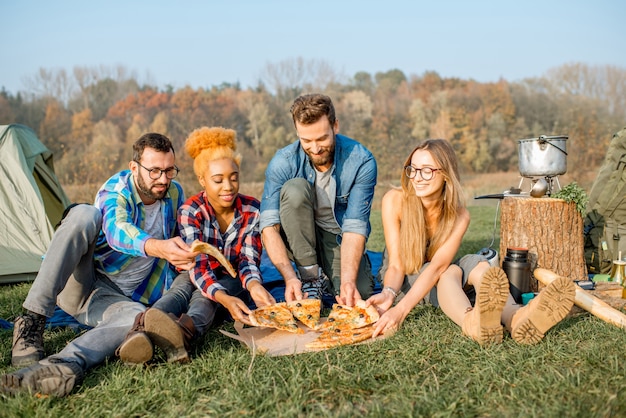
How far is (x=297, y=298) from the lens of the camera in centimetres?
358

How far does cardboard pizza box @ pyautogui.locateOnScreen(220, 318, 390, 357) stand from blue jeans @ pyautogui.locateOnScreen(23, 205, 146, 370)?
2.09 feet

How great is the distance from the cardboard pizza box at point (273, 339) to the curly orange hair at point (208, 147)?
1165 mm

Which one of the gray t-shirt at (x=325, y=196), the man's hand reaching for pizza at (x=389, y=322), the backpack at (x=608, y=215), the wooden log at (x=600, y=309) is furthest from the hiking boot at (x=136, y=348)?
the backpack at (x=608, y=215)

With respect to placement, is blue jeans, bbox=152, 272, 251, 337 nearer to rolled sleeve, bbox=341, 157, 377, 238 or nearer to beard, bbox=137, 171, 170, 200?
beard, bbox=137, 171, 170, 200

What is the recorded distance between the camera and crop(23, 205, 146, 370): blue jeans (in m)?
2.87

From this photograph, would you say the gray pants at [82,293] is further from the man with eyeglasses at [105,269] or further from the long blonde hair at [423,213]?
the long blonde hair at [423,213]

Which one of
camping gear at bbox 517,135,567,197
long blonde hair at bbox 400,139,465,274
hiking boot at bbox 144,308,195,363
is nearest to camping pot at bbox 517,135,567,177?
camping gear at bbox 517,135,567,197

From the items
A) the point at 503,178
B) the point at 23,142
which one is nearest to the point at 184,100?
the point at 503,178

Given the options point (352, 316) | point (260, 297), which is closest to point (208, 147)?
point (260, 297)

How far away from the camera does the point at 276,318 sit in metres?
3.38

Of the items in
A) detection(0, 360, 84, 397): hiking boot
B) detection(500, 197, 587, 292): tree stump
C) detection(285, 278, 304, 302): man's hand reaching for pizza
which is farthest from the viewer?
detection(500, 197, 587, 292): tree stump

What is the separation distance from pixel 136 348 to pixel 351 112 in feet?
96.0

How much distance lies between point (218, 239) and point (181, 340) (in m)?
1.13

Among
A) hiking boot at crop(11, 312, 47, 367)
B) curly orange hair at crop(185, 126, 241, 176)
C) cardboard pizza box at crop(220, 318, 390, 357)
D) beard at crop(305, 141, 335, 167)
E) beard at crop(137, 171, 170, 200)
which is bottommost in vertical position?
cardboard pizza box at crop(220, 318, 390, 357)
